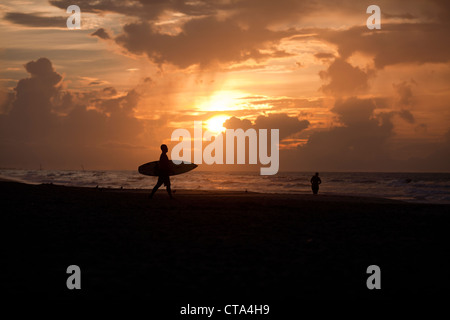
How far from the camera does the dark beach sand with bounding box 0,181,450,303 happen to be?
6.84m

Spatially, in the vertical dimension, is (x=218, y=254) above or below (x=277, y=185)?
above

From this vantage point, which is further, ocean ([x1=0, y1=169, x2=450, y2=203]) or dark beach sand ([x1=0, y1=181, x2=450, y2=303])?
ocean ([x1=0, y1=169, x2=450, y2=203])

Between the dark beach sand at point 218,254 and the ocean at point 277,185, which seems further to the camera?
the ocean at point 277,185

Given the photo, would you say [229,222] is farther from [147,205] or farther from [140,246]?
[147,205]

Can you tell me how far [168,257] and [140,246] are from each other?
1181 mm

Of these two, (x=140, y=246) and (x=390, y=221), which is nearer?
(x=140, y=246)

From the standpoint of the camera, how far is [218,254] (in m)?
8.87

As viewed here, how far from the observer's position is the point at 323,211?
53.3 ft

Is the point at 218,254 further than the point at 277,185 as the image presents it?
No

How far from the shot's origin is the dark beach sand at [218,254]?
684cm
